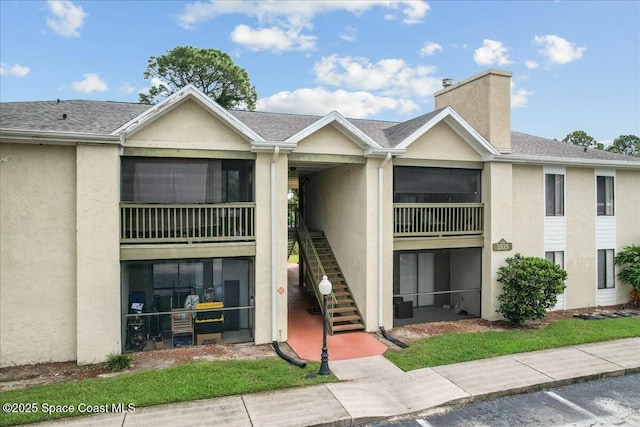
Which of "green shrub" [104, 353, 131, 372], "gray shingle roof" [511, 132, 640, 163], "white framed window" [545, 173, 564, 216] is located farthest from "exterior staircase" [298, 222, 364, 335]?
"white framed window" [545, 173, 564, 216]

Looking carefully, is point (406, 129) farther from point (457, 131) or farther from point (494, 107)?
point (494, 107)

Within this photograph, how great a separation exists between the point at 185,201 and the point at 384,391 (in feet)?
24.3

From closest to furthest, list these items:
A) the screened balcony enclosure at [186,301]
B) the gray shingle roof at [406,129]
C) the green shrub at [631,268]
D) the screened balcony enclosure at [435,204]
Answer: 1. the screened balcony enclosure at [186,301]
2. the gray shingle roof at [406,129]
3. the screened balcony enclosure at [435,204]
4. the green shrub at [631,268]

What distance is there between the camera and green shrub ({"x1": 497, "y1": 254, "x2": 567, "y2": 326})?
Answer: 12656mm

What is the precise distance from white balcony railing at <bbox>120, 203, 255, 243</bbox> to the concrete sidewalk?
4.70m

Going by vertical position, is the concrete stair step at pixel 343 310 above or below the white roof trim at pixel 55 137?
below

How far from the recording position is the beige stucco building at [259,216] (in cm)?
996

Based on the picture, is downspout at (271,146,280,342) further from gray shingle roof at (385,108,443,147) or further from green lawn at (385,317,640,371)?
gray shingle roof at (385,108,443,147)

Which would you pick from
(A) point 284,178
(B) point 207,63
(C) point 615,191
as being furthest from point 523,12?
(B) point 207,63

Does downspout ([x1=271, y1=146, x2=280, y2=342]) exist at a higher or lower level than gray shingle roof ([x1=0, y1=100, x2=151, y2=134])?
lower

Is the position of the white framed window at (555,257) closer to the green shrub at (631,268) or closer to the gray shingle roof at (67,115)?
the green shrub at (631,268)

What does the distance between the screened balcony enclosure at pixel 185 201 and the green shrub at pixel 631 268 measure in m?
15.3

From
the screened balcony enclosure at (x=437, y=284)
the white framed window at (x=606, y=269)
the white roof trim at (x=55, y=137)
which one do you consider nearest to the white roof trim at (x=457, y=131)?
the screened balcony enclosure at (x=437, y=284)

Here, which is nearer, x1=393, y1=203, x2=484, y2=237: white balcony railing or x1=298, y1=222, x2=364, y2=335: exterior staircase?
x1=298, y1=222, x2=364, y2=335: exterior staircase
